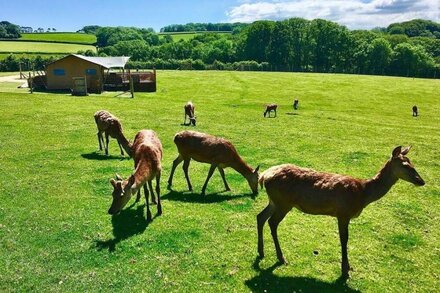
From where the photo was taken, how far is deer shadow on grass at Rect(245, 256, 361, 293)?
9.84 m

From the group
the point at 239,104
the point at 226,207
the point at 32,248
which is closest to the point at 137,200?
the point at 226,207

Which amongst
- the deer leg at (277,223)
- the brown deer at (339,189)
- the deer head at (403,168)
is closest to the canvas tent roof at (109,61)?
the deer leg at (277,223)

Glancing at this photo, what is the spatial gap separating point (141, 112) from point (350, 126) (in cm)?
1997

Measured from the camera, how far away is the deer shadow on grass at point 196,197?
618 inches

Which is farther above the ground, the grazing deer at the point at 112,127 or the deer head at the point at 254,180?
the grazing deer at the point at 112,127

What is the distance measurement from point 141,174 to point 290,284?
5.84 metres

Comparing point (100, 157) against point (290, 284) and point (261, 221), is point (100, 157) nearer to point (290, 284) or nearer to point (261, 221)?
point (261, 221)

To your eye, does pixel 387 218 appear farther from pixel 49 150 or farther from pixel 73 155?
pixel 49 150

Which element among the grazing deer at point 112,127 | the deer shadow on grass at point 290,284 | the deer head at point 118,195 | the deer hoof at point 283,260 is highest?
the grazing deer at point 112,127

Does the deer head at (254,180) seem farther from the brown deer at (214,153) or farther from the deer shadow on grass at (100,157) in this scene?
the deer shadow on grass at (100,157)

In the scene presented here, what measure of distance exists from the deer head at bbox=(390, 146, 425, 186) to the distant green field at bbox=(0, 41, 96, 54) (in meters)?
147

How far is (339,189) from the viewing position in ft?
33.2

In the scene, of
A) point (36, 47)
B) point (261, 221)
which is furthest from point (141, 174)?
point (36, 47)

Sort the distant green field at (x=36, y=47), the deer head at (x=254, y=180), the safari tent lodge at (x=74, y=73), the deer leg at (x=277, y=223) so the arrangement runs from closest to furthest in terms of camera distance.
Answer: the deer leg at (x=277, y=223), the deer head at (x=254, y=180), the safari tent lodge at (x=74, y=73), the distant green field at (x=36, y=47)
